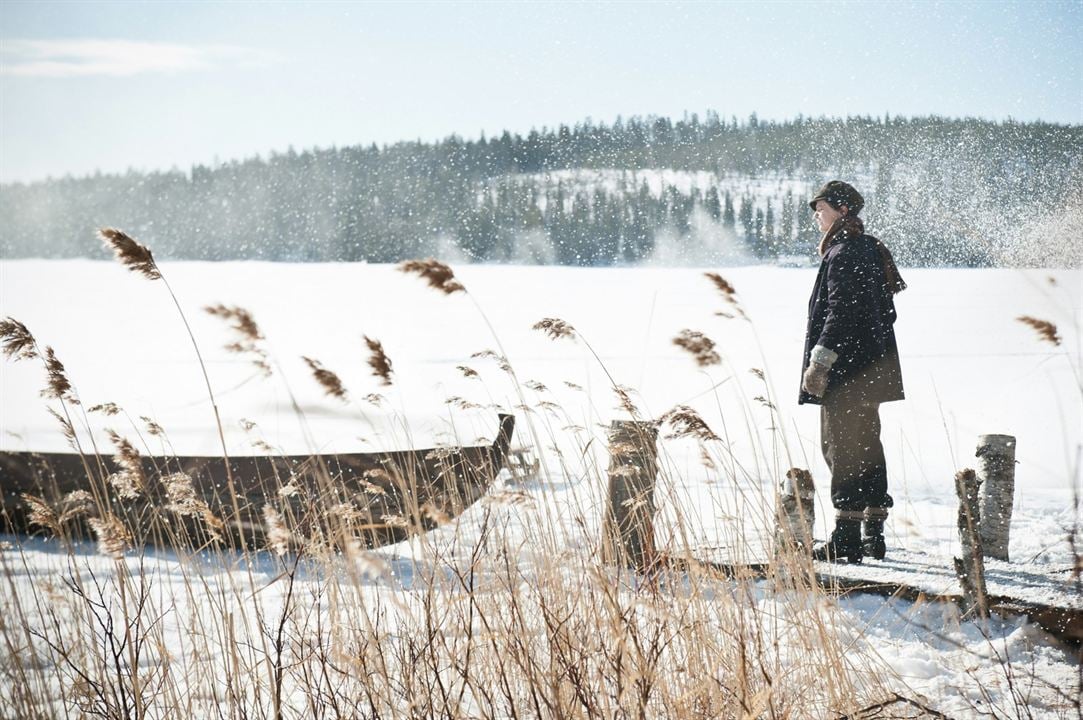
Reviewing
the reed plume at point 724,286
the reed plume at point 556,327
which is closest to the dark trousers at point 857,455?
the reed plume at point 724,286

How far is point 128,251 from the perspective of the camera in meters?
1.72

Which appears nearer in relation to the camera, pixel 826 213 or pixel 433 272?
pixel 433 272

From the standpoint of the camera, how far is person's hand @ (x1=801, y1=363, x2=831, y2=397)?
137 inches

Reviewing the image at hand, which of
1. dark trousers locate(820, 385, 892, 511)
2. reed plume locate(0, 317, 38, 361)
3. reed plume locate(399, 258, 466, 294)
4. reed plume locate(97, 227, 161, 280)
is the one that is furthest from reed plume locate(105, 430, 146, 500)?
dark trousers locate(820, 385, 892, 511)

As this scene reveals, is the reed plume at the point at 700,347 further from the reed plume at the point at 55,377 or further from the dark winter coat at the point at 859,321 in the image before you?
the dark winter coat at the point at 859,321

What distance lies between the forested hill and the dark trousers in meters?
10.2

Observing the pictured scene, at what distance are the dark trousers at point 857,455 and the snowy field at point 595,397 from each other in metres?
0.14

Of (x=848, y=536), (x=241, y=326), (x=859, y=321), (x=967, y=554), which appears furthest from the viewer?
(x=848, y=536)

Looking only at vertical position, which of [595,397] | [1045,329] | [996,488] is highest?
[1045,329]

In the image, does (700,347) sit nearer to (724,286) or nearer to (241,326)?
(724,286)

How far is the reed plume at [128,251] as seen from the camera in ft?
5.63

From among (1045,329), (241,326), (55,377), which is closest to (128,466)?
(55,377)

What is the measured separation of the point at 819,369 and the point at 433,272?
2277 mm

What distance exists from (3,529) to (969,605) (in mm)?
5110
